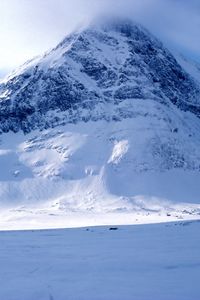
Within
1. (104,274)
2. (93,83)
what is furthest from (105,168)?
(104,274)

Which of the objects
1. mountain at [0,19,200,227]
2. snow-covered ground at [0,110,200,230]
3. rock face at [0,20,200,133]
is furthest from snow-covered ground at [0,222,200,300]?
rock face at [0,20,200,133]

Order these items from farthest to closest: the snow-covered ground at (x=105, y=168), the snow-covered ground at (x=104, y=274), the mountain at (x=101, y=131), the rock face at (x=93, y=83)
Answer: the rock face at (x=93, y=83)
the mountain at (x=101, y=131)
the snow-covered ground at (x=105, y=168)
the snow-covered ground at (x=104, y=274)

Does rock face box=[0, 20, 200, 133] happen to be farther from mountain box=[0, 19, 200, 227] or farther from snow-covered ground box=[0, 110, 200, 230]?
snow-covered ground box=[0, 110, 200, 230]

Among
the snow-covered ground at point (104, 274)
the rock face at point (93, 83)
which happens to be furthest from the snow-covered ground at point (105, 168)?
the snow-covered ground at point (104, 274)

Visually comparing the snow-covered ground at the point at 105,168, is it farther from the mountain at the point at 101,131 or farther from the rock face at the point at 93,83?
the rock face at the point at 93,83

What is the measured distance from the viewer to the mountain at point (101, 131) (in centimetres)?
10394

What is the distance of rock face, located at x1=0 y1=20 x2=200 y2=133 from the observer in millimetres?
133250

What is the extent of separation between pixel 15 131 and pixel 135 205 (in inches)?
2041

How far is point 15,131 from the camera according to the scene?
135125 mm

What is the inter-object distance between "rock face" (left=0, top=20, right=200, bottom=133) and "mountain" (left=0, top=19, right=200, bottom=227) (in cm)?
32

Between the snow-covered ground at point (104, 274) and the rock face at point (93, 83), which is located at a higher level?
the rock face at point (93, 83)

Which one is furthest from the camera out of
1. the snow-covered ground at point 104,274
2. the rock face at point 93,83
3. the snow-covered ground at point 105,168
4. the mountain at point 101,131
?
the rock face at point 93,83

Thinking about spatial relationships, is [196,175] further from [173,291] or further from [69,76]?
[173,291]

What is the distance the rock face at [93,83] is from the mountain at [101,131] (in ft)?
1.04
